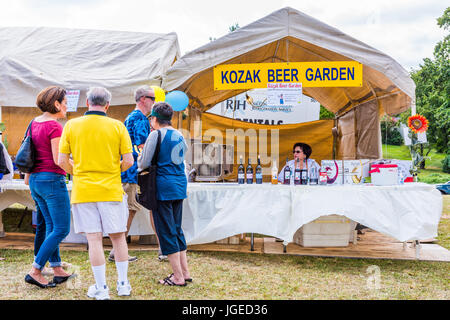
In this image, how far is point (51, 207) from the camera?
2.85m

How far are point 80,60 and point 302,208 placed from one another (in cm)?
471

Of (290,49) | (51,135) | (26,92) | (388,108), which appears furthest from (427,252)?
(26,92)

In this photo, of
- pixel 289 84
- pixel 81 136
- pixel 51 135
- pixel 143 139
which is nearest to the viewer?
pixel 81 136

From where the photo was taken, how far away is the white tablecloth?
385 centimetres

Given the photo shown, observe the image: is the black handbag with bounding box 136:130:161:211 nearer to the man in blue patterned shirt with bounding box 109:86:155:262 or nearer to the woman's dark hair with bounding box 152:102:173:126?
the woman's dark hair with bounding box 152:102:173:126

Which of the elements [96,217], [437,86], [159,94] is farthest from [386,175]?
[437,86]

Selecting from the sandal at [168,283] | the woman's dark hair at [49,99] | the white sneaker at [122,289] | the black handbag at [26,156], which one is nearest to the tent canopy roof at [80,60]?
the woman's dark hair at [49,99]

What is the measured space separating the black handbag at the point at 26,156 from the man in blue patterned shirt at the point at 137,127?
0.91m

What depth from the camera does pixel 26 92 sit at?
5648 millimetres

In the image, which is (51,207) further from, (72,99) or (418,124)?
(418,124)

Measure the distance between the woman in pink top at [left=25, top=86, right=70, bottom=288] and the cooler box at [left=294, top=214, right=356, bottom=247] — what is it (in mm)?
2584

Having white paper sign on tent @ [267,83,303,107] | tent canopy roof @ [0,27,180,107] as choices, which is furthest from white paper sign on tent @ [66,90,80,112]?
white paper sign on tent @ [267,83,303,107]

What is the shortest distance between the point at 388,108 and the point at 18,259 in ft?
16.8
